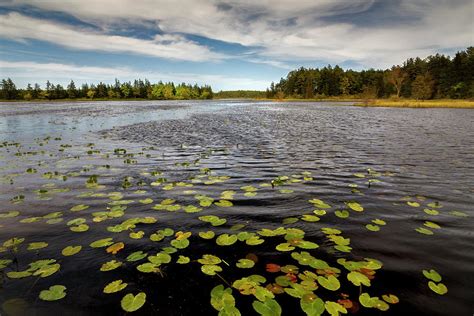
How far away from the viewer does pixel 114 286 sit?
13.7ft

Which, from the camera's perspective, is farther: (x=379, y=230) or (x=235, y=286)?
(x=379, y=230)

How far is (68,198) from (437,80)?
12599 centimetres

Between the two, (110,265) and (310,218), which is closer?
(110,265)

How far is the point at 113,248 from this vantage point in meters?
5.39

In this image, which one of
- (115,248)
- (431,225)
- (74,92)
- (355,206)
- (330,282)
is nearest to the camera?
(330,282)

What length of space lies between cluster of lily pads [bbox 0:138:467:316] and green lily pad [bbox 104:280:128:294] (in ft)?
0.05

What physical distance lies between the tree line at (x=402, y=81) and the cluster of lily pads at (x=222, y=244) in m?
91.8

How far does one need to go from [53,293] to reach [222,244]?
2.91 metres

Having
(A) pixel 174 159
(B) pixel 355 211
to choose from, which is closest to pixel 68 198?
(A) pixel 174 159

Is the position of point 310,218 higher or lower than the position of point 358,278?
lower

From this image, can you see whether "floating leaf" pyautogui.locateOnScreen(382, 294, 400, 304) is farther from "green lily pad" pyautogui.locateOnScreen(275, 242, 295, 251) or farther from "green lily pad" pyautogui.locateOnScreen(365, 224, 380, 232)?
"green lily pad" pyautogui.locateOnScreen(365, 224, 380, 232)

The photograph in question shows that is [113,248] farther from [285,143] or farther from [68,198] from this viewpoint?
[285,143]

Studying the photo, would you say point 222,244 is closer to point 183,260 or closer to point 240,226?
point 183,260

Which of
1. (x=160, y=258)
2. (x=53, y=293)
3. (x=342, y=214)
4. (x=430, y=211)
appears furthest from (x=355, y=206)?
(x=53, y=293)
